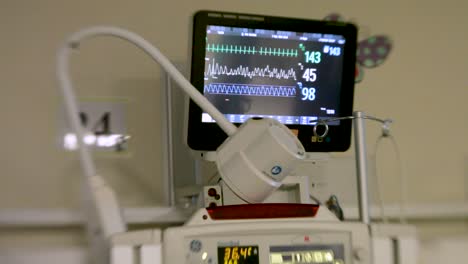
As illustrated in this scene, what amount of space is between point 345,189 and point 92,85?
0.70m

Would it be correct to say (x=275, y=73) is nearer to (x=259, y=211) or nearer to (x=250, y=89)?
(x=250, y=89)

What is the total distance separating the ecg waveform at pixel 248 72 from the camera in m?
0.92

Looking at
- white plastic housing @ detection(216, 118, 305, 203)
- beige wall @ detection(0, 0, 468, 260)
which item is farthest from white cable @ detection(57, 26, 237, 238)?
beige wall @ detection(0, 0, 468, 260)

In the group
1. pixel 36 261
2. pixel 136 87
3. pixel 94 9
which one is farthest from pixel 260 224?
pixel 94 9

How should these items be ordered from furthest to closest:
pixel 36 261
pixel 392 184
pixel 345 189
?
1. pixel 392 184
2. pixel 345 189
3. pixel 36 261

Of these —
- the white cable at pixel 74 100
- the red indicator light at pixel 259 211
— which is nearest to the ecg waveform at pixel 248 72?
the white cable at pixel 74 100

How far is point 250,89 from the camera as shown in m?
0.96

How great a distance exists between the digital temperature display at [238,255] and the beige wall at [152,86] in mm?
589

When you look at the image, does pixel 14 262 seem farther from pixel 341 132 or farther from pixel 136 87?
pixel 341 132

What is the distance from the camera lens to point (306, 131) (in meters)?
0.96

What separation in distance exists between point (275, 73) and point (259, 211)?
1.09 ft

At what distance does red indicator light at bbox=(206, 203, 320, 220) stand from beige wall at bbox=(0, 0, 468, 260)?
56 centimetres

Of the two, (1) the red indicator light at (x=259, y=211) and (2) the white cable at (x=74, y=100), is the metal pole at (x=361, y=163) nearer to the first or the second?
(1) the red indicator light at (x=259, y=211)

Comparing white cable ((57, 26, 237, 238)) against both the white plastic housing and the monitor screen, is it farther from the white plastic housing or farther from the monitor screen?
the monitor screen
